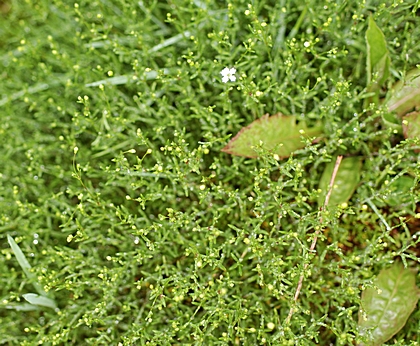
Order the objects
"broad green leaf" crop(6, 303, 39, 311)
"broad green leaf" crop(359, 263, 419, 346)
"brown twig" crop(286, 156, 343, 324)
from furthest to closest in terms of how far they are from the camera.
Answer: "broad green leaf" crop(6, 303, 39, 311)
"broad green leaf" crop(359, 263, 419, 346)
"brown twig" crop(286, 156, 343, 324)

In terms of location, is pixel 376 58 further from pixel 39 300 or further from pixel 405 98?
pixel 39 300

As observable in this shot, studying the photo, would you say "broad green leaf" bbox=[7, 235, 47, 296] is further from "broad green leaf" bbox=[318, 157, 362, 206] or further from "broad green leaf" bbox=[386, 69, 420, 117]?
"broad green leaf" bbox=[386, 69, 420, 117]

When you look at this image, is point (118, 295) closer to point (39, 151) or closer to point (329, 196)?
point (39, 151)

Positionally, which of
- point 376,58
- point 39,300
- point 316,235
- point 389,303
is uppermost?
point 376,58

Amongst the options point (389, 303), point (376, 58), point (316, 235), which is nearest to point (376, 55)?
point (376, 58)

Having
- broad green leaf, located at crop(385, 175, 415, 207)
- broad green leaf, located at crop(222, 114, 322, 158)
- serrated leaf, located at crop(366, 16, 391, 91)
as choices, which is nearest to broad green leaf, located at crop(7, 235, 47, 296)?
broad green leaf, located at crop(222, 114, 322, 158)

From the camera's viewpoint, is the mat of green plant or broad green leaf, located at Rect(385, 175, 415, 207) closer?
the mat of green plant
